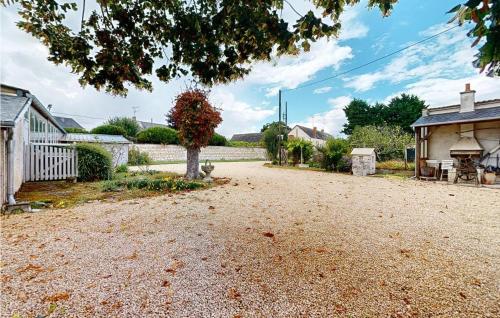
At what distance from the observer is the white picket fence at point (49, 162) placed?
307 inches

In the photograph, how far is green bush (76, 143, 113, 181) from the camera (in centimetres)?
863

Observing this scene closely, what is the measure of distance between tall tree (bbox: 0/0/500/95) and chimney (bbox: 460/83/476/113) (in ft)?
37.9

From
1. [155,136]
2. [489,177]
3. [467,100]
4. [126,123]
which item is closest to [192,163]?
[489,177]

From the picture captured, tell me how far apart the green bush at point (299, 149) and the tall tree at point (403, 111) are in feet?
64.4

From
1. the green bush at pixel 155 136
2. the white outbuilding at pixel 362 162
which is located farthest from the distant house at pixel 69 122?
the white outbuilding at pixel 362 162

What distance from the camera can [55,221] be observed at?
4035mm

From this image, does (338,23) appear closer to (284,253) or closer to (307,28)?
(307,28)

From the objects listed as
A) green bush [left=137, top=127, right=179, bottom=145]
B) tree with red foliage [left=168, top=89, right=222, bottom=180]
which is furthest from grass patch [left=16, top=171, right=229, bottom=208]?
green bush [left=137, top=127, right=179, bottom=145]

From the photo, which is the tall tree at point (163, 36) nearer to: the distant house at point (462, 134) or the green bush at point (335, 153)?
the distant house at point (462, 134)

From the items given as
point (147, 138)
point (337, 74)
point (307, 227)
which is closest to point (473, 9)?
point (307, 227)

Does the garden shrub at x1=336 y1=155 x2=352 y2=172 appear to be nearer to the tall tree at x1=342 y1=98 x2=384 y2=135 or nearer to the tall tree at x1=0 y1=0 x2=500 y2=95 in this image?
the tall tree at x1=0 y1=0 x2=500 y2=95

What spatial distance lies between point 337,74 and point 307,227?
15.1m

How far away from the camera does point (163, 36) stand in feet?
12.1

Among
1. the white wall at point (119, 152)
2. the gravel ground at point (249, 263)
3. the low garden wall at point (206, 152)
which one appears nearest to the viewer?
the gravel ground at point (249, 263)
